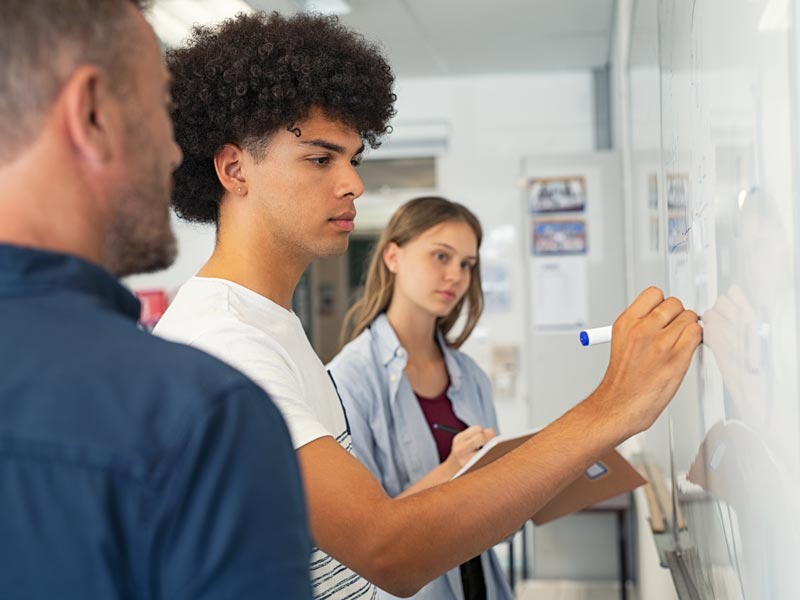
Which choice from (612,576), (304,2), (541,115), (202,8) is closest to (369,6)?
(304,2)

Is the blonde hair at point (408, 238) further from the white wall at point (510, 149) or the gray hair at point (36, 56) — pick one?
the white wall at point (510, 149)

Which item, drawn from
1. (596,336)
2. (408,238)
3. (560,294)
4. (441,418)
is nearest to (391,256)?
(408,238)

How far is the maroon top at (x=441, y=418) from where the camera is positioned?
7.47 ft

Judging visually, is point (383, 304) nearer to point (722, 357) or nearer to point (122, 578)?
point (722, 357)

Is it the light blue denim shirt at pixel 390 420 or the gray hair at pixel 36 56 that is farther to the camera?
the light blue denim shirt at pixel 390 420

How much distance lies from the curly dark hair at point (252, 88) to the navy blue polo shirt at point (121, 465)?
0.78 meters

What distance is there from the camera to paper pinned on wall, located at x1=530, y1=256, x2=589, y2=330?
4.69 meters

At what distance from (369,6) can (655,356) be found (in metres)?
3.57

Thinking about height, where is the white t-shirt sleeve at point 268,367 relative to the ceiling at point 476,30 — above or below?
below

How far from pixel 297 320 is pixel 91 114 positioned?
2.44ft

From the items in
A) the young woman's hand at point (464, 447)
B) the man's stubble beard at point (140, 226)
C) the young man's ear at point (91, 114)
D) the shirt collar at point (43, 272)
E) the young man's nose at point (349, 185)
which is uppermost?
the young man's nose at point (349, 185)

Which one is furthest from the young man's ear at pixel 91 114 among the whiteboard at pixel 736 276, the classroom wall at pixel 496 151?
the classroom wall at pixel 496 151

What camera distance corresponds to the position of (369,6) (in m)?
4.33

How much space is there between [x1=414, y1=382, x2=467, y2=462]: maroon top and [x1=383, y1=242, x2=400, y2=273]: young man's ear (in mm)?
383
